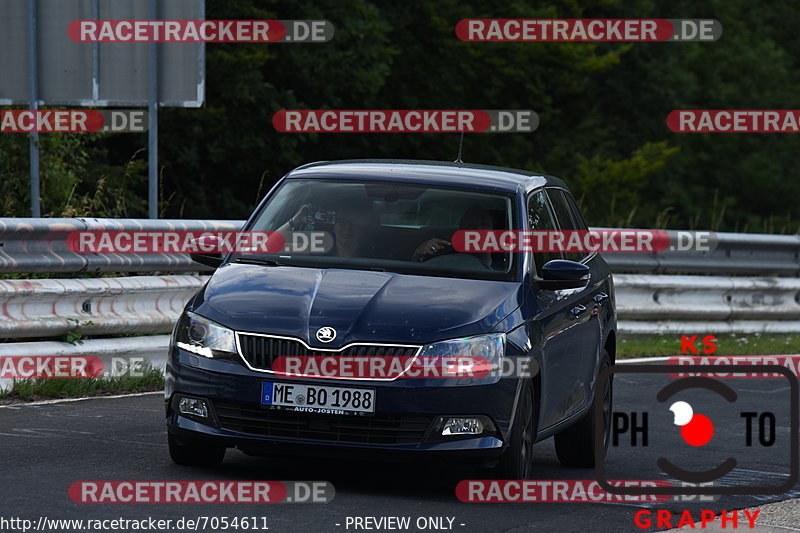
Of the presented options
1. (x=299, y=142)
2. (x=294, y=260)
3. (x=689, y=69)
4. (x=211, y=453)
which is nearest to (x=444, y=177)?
(x=294, y=260)

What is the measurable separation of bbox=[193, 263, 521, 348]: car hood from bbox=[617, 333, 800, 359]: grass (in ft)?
26.4

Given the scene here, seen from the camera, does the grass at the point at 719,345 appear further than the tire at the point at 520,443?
Yes

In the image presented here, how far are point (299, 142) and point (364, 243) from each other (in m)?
27.2

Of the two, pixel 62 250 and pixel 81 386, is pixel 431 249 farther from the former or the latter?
pixel 62 250

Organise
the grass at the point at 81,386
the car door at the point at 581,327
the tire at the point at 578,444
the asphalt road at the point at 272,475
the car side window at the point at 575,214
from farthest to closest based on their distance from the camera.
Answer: the grass at the point at 81,386
the car side window at the point at 575,214
the tire at the point at 578,444
the car door at the point at 581,327
the asphalt road at the point at 272,475

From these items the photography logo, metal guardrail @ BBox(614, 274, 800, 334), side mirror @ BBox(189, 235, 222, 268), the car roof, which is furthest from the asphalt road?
metal guardrail @ BBox(614, 274, 800, 334)

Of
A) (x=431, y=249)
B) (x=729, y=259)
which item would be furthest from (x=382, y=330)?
(x=729, y=259)

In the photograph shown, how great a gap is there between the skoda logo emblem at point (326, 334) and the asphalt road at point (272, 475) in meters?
0.71

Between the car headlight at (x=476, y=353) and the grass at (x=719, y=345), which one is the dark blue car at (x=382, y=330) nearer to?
the car headlight at (x=476, y=353)

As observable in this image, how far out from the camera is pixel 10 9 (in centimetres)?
1482

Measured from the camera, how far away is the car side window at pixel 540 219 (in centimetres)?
855

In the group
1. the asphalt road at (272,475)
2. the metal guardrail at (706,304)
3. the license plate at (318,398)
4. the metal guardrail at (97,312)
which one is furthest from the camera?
the metal guardrail at (706,304)

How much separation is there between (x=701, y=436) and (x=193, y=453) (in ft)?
14.3

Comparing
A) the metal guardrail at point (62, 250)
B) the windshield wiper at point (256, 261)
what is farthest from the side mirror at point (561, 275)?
the metal guardrail at point (62, 250)
